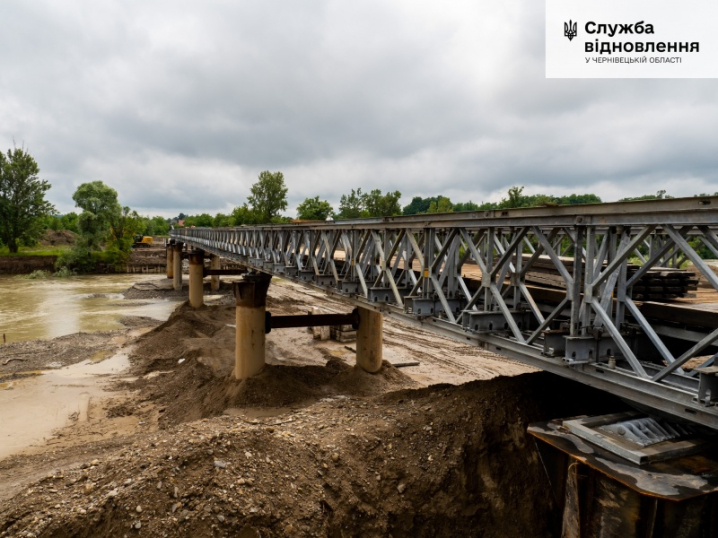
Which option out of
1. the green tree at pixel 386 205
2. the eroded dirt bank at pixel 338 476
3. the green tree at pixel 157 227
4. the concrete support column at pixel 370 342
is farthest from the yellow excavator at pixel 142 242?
the eroded dirt bank at pixel 338 476

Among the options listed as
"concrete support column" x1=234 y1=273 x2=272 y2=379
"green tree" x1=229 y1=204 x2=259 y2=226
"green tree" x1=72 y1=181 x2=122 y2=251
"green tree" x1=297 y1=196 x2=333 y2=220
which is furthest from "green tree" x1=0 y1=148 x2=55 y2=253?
"concrete support column" x1=234 y1=273 x2=272 y2=379

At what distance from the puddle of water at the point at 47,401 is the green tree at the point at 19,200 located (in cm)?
5941

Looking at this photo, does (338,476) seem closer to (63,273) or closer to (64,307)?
(64,307)

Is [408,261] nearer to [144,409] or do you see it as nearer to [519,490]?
[519,490]

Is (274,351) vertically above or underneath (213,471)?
underneath

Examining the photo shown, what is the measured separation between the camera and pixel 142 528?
539cm

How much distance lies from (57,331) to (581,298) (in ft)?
99.5

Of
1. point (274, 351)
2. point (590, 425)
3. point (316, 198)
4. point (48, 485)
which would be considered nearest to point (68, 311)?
point (274, 351)

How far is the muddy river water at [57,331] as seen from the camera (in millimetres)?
13812

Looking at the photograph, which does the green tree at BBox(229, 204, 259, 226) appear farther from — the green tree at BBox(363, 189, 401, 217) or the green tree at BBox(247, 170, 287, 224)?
the green tree at BBox(363, 189, 401, 217)

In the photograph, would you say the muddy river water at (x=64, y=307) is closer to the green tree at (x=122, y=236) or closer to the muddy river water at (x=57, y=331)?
the muddy river water at (x=57, y=331)

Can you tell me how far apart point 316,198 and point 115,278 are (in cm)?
5214

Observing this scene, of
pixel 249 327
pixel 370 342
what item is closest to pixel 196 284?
pixel 249 327

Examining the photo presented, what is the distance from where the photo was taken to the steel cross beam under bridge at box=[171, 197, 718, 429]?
416 cm
